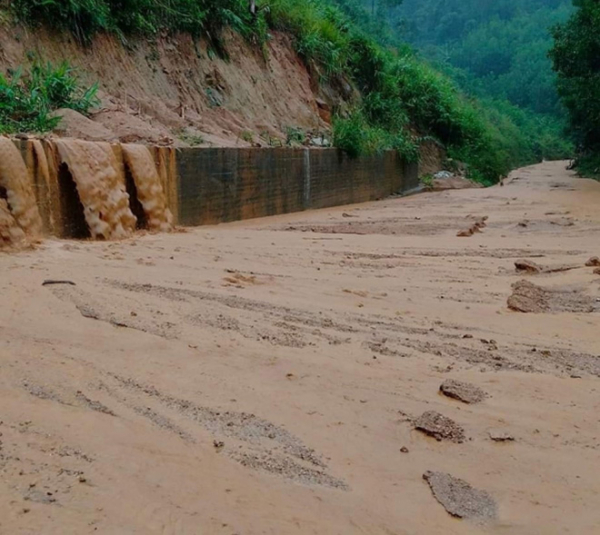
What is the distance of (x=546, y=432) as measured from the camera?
2.74 metres

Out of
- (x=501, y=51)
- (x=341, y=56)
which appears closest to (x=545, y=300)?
(x=341, y=56)

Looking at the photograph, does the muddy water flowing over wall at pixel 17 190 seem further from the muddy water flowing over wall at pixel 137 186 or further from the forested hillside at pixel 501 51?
the forested hillside at pixel 501 51

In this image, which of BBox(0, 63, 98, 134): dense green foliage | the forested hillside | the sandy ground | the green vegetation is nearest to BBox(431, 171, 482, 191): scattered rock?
the green vegetation

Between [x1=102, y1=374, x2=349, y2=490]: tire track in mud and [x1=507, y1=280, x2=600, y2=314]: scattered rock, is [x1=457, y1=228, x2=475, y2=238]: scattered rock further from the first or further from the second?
[x1=102, y1=374, x2=349, y2=490]: tire track in mud

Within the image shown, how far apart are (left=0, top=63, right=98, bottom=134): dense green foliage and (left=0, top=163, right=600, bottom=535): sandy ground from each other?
8.22 ft

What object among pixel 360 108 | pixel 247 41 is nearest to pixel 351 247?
pixel 247 41

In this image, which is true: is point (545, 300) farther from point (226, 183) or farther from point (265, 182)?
point (265, 182)

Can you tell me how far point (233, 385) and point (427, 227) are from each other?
687 cm

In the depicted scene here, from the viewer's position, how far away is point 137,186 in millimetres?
7324

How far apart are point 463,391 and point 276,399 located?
2.85ft

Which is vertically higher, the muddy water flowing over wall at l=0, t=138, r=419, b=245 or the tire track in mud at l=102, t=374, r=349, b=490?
the muddy water flowing over wall at l=0, t=138, r=419, b=245

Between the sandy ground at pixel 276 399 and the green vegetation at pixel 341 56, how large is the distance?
701cm

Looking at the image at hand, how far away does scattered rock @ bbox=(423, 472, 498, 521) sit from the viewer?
2172mm

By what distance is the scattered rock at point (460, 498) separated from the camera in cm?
217
